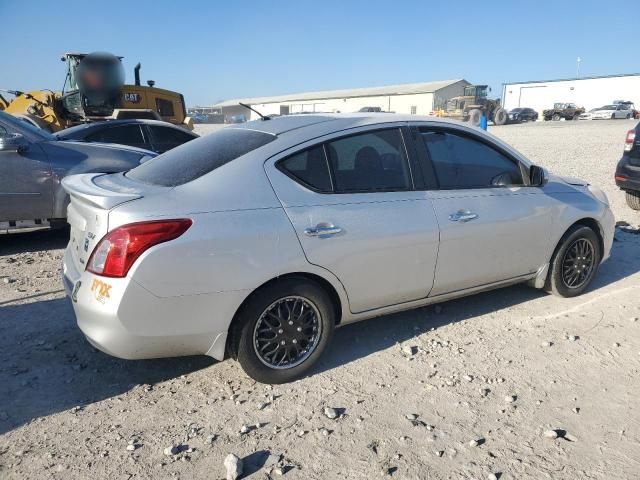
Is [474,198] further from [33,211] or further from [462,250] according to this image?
[33,211]

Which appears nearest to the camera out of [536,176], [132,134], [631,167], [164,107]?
[536,176]

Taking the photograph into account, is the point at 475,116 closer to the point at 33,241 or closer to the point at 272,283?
the point at 33,241

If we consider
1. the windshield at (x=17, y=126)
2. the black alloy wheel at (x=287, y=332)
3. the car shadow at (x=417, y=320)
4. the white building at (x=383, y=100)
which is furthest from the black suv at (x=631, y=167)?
the white building at (x=383, y=100)

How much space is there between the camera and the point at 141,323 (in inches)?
110

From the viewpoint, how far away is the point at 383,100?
73.4 metres

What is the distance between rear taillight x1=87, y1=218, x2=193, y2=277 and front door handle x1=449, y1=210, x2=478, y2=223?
6.19 ft

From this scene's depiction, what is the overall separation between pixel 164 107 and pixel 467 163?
15.5 metres

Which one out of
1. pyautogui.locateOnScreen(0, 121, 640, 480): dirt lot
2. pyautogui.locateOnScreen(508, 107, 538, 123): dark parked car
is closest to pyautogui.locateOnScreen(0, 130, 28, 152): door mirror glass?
pyautogui.locateOnScreen(0, 121, 640, 480): dirt lot

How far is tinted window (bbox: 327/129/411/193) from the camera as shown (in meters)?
3.39

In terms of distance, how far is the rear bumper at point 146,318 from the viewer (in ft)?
9.05

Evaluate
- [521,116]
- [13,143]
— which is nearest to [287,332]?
[13,143]

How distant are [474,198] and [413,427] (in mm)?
1785

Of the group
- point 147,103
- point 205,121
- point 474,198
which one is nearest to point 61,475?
point 474,198

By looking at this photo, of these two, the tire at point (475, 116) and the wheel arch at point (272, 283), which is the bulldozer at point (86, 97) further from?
the tire at point (475, 116)
